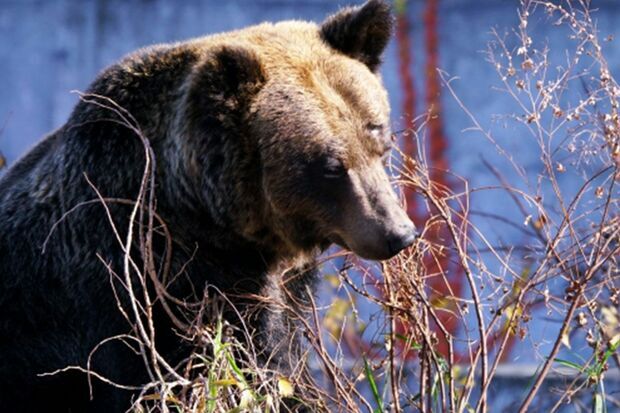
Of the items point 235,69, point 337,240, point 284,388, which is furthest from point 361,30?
point 284,388

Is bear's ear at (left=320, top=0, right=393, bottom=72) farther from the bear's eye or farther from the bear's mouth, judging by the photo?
the bear's mouth

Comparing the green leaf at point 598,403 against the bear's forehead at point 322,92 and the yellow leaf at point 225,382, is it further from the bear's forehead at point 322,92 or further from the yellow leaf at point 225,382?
the yellow leaf at point 225,382

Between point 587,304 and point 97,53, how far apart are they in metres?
7.20

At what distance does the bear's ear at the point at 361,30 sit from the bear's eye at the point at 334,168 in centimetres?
69

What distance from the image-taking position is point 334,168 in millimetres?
5359

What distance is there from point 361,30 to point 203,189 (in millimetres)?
971

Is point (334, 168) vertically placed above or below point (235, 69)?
below

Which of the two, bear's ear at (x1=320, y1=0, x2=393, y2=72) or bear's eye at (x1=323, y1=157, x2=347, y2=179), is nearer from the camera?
bear's eye at (x1=323, y1=157, x2=347, y2=179)

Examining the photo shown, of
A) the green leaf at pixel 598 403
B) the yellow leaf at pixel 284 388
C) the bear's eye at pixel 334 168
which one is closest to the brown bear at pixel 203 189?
the bear's eye at pixel 334 168

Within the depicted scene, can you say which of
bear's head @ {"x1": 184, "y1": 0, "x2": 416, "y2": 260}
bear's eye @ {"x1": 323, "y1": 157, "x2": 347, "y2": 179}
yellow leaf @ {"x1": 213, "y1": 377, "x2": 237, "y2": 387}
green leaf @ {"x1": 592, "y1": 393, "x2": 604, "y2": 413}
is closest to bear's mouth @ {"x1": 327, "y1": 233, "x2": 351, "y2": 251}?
bear's head @ {"x1": 184, "y1": 0, "x2": 416, "y2": 260}

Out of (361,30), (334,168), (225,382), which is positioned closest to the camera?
(225,382)

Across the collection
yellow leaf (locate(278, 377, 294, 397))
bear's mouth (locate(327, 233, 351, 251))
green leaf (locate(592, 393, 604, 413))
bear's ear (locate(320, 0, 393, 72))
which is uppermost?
bear's ear (locate(320, 0, 393, 72))

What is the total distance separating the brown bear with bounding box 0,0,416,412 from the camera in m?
5.41

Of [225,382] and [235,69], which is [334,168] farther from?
[225,382]
